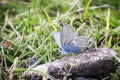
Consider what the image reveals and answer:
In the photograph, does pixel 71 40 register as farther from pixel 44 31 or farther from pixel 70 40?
pixel 44 31

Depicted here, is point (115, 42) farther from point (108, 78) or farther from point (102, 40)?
point (108, 78)

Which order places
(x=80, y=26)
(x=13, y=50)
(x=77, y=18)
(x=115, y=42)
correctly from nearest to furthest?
(x=13, y=50) → (x=115, y=42) → (x=80, y=26) → (x=77, y=18)

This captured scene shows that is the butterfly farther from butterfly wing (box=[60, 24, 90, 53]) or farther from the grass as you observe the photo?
the grass

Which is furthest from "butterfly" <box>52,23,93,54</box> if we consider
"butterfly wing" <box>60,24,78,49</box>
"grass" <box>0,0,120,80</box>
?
"grass" <box>0,0,120,80</box>

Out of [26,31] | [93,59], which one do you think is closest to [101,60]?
[93,59]

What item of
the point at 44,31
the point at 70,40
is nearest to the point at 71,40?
the point at 70,40

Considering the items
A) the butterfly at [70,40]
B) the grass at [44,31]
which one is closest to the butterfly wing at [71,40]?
the butterfly at [70,40]
